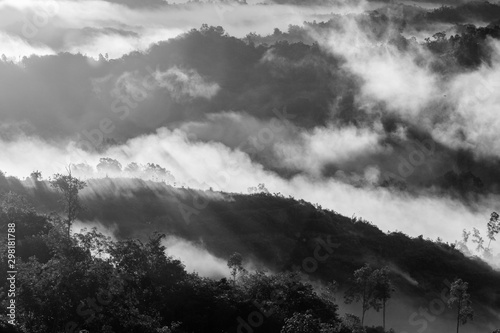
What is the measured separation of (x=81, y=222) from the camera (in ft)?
606

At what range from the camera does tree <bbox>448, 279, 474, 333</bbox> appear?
16725cm

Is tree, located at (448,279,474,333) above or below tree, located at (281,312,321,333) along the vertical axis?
above

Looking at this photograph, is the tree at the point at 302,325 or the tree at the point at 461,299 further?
the tree at the point at 461,299

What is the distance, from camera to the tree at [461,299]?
16725cm

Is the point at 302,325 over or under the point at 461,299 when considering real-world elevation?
under

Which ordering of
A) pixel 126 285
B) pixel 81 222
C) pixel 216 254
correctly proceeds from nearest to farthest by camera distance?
pixel 126 285, pixel 81 222, pixel 216 254

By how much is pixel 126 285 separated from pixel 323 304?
3843 centimetres

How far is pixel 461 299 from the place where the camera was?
171 m

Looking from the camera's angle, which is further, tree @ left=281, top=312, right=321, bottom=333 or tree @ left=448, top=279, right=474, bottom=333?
tree @ left=448, top=279, right=474, bottom=333

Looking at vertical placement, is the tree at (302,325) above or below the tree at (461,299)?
below

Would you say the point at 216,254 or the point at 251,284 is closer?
the point at 251,284

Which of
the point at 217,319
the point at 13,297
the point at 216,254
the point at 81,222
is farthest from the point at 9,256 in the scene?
the point at 216,254

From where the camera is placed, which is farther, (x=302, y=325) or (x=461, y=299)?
(x=461, y=299)

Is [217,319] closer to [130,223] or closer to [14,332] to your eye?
[14,332]
